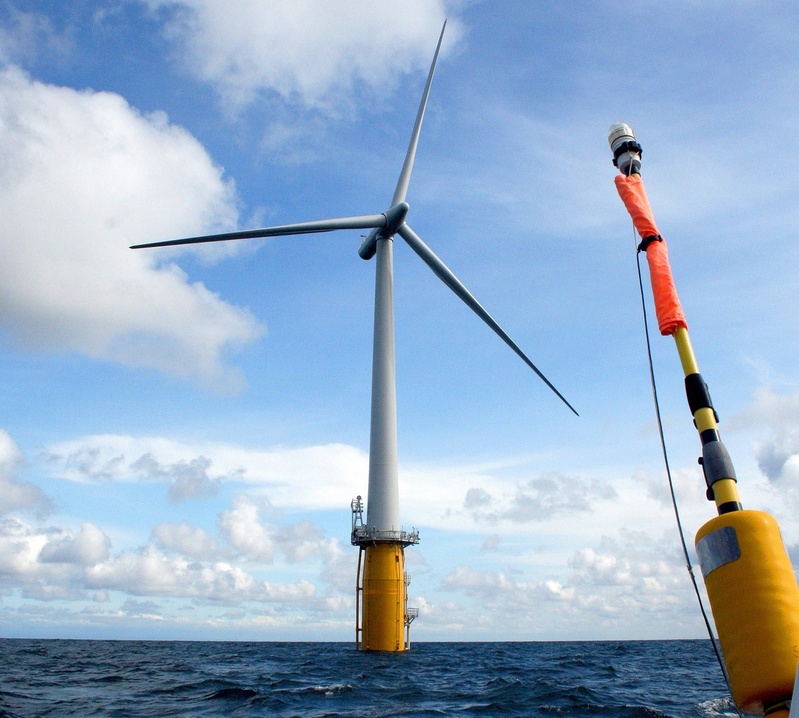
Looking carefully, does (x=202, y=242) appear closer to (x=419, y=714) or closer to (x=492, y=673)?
(x=419, y=714)

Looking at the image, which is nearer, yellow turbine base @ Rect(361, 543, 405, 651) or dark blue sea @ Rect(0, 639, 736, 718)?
dark blue sea @ Rect(0, 639, 736, 718)

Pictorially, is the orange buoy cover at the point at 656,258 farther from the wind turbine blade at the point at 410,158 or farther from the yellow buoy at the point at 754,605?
the wind turbine blade at the point at 410,158

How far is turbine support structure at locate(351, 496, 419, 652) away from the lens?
55.0m

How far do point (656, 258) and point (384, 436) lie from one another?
5318cm

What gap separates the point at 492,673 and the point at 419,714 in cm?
2633

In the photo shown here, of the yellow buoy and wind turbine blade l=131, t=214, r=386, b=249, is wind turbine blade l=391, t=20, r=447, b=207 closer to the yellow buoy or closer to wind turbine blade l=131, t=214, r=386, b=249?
wind turbine blade l=131, t=214, r=386, b=249

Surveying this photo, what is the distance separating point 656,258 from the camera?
6.56m

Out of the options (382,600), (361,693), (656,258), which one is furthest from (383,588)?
(656,258)

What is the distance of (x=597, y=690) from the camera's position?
36781 mm

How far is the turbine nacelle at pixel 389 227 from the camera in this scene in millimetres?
62906

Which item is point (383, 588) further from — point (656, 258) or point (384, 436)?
point (656, 258)

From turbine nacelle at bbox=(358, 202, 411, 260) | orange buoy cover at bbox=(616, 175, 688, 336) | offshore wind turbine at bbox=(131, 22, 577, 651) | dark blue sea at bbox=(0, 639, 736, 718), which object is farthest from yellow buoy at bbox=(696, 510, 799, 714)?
turbine nacelle at bbox=(358, 202, 411, 260)

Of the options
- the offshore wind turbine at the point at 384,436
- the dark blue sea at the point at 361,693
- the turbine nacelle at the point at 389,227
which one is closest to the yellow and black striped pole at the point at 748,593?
the dark blue sea at the point at 361,693

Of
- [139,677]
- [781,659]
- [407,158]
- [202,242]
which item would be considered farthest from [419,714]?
[407,158]
